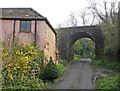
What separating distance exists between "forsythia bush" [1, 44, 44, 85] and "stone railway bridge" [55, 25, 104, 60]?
26.8 meters

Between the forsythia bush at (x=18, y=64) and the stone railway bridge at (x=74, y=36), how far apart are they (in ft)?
88.0

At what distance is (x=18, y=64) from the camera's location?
60.1 ft

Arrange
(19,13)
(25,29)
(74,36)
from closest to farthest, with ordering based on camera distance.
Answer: (25,29) < (19,13) < (74,36)

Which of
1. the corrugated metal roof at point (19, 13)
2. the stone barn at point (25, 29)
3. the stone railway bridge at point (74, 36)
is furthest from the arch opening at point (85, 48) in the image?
the stone barn at point (25, 29)

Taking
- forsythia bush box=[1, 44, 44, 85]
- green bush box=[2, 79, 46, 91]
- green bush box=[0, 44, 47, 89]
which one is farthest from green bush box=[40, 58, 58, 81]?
green bush box=[2, 79, 46, 91]

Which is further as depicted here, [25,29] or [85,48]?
[85,48]

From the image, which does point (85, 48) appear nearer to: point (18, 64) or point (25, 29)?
point (25, 29)

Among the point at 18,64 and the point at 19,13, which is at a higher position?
the point at 19,13

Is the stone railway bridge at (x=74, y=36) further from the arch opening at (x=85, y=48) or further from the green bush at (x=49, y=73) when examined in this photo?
the arch opening at (x=85, y=48)

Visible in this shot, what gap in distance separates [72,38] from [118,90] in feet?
112

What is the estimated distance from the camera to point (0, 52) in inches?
683

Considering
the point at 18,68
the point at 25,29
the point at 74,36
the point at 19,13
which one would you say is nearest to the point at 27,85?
the point at 18,68

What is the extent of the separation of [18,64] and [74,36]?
3192 cm

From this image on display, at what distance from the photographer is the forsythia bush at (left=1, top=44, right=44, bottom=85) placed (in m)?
17.8
